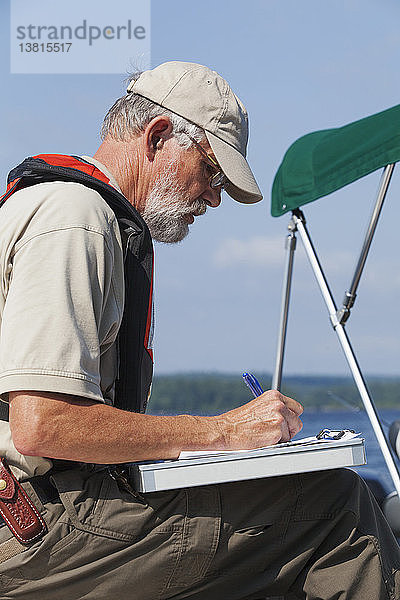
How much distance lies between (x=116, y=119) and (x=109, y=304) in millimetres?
626

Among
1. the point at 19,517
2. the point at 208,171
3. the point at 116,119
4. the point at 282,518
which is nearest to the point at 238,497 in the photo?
the point at 282,518

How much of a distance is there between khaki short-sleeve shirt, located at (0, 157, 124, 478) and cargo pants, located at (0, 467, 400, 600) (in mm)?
129

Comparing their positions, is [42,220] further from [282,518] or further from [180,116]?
[282,518]

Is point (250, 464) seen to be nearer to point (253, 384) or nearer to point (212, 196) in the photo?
point (253, 384)

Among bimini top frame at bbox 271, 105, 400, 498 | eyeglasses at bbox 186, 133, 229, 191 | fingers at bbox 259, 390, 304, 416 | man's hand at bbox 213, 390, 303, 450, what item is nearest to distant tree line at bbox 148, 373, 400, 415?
bimini top frame at bbox 271, 105, 400, 498

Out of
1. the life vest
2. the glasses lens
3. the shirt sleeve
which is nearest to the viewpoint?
the shirt sleeve

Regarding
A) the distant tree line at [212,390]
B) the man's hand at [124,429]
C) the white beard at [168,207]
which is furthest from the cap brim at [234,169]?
the distant tree line at [212,390]

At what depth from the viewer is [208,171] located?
1.86m

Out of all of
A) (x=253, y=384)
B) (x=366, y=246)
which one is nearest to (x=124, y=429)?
(x=253, y=384)

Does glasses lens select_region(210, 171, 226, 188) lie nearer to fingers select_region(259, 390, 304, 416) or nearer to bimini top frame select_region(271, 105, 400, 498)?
fingers select_region(259, 390, 304, 416)

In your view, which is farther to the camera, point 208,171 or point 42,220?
point 208,171

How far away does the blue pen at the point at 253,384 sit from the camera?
1801 millimetres

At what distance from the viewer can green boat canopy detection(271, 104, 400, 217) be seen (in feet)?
8.39

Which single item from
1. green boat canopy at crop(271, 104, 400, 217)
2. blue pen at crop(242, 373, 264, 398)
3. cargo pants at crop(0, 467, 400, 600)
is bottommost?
cargo pants at crop(0, 467, 400, 600)
